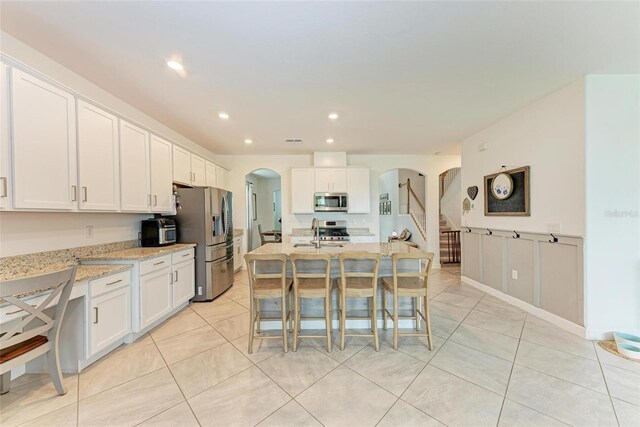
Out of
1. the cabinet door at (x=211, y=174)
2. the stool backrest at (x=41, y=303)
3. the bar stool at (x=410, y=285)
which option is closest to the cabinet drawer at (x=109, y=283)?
the stool backrest at (x=41, y=303)

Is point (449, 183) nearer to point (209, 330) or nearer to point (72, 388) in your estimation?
point (209, 330)

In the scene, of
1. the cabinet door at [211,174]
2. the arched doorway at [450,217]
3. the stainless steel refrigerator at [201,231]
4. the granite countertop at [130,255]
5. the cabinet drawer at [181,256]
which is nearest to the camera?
the granite countertop at [130,255]

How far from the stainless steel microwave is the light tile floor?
2902 millimetres

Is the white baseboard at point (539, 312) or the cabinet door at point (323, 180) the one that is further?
the cabinet door at point (323, 180)

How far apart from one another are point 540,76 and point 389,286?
2.61m

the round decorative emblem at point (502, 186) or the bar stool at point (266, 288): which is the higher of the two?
the round decorative emblem at point (502, 186)

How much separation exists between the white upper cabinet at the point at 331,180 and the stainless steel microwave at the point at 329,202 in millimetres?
132

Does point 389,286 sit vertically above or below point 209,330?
above

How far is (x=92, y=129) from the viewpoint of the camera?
234 cm

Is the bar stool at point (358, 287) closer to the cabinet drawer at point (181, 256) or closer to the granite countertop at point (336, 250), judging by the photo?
the granite countertop at point (336, 250)

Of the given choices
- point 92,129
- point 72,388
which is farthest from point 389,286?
point 92,129

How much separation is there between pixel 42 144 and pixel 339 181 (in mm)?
4244

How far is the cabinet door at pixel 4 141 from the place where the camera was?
1680 millimetres

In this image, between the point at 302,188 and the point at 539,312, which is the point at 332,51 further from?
the point at 539,312
